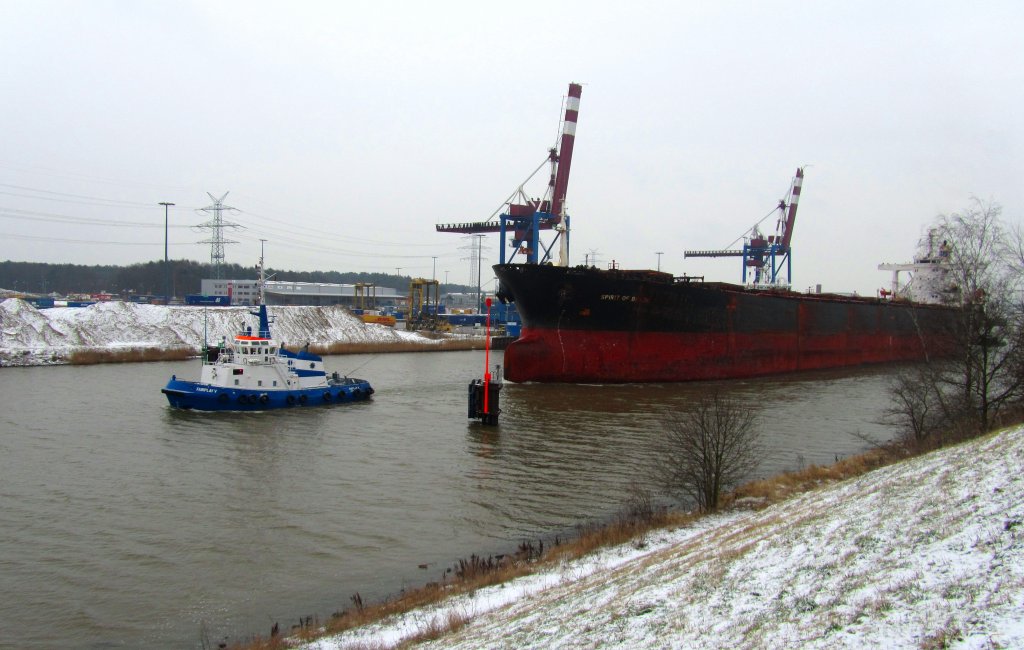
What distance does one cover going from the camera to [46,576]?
32.6 feet

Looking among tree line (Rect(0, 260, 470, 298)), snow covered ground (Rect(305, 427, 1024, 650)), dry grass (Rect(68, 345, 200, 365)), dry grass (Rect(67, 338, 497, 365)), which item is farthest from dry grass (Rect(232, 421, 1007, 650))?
tree line (Rect(0, 260, 470, 298))

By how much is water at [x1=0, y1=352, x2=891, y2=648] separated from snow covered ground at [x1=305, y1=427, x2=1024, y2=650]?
254 cm

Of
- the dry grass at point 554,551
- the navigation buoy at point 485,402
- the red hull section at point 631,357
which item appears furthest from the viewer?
the red hull section at point 631,357

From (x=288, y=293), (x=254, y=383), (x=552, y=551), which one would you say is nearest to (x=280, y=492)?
(x=552, y=551)

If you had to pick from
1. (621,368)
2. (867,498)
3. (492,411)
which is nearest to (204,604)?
(867,498)

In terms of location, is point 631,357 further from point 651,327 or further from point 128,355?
point 128,355

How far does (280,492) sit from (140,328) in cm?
4006

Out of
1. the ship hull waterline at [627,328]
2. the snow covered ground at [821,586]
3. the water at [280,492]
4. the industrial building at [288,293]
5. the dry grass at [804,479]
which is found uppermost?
the industrial building at [288,293]

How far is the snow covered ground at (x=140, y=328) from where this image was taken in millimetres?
41594

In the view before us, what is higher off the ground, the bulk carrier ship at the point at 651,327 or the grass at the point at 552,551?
the bulk carrier ship at the point at 651,327

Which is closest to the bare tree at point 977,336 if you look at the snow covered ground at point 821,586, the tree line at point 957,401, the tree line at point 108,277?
the tree line at point 957,401

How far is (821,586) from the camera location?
551 centimetres

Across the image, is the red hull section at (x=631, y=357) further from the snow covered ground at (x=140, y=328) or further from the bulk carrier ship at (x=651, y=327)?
the snow covered ground at (x=140, y=328)

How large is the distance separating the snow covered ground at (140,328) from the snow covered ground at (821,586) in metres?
34.6
